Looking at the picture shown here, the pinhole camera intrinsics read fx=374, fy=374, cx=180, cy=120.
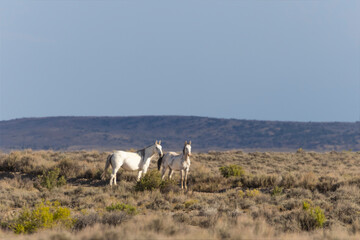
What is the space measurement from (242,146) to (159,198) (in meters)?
74.7

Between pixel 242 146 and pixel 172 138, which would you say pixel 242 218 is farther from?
pixel 172 138

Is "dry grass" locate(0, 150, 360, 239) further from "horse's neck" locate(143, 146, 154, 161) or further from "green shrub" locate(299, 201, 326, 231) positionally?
"horse's neck" locate(143, 146, 154, 161)

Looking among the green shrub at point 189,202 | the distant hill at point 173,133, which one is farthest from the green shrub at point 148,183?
the distant hill at point 173,133

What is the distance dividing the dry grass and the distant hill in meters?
61.5

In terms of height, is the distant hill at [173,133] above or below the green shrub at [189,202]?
above

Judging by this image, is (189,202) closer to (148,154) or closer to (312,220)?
(312,220)

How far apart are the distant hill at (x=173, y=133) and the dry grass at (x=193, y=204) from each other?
2422 inches

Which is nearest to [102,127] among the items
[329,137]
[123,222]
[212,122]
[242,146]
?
[212,122]

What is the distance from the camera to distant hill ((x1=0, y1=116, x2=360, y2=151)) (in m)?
85.2

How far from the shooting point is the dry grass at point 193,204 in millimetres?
7707

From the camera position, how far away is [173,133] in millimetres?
97875

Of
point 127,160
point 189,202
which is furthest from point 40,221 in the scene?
point 127,160

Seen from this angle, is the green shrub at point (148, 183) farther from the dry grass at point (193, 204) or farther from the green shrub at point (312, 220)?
the green shrub at point (312, 220)

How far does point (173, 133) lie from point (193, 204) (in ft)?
282
